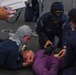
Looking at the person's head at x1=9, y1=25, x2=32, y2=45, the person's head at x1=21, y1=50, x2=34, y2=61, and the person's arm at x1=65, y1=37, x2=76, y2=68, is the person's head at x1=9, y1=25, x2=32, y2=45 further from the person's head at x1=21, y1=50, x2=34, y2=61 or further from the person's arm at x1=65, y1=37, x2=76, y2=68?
the person's arm at x1=65, y1=37, x2=76, y2=68

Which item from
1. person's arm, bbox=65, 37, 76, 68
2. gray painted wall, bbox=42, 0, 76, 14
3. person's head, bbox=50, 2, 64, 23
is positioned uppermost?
person's head, bbox=50, 2, 64, 23

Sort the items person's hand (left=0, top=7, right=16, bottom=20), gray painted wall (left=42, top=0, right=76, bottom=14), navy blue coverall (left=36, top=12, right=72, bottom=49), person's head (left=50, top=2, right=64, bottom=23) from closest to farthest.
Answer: person's hand (left=0, top=7, right=16, bottom=20)
person's head (left=50, top=2, right=64, bottom=23)
navy blue coverall (left=36, top=12, right=72, bottom=49)
gray painted wall (left=42, top=0, right=76, bottom=14)

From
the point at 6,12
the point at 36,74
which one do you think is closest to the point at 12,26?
the point at 36,74

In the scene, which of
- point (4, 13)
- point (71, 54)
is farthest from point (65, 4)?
point (4, 13)

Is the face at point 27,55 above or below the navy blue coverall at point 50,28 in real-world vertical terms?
below

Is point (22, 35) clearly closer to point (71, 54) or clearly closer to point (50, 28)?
point (50, 28)

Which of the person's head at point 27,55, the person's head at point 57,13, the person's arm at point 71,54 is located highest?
the person's head at point 57,13

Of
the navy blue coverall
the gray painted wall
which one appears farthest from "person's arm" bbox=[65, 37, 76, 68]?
the gray painted wall

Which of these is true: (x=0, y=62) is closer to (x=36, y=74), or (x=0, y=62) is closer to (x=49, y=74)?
(x=36, y=74)

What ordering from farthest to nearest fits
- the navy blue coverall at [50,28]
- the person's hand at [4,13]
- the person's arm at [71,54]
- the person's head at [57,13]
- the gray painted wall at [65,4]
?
the gray painted wall at [65,4], the navy blue coverall at [50,28], the person's head at [57,13], the person's arm at [71,54], the person's hand at [4,13]

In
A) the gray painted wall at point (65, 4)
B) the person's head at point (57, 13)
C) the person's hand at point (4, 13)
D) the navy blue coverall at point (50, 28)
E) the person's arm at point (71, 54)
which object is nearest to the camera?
the person's hand at point (4, 13)

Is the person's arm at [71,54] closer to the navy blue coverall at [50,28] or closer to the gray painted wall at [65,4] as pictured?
the navy blue coverall at [50,28]

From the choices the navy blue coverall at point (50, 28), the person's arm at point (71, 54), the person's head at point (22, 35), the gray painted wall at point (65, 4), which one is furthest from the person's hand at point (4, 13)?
the gray painted wall at point (65, 4)

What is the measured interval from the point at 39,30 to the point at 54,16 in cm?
35
